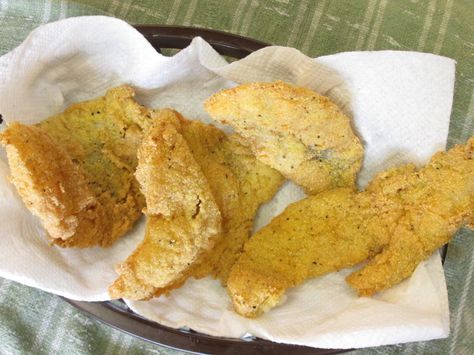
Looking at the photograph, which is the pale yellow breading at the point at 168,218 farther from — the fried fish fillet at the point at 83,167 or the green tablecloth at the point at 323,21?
the green tablecloth at the point at 323,21

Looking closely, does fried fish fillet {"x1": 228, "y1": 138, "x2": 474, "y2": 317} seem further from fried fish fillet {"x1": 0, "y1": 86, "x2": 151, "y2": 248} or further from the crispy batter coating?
fried fish fillet {"x1": 0, "y1": 86, "x2": 151, "y2": 248}

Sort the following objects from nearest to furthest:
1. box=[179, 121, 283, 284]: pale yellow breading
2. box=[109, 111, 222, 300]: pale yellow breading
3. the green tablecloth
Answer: box=[109, 111, 222, 300]: pale yellow breading, box=[179, 121, 283, 284]: pale yellow breading, the green tablecloth

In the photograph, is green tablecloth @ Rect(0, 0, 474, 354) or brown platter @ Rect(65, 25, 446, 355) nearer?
brown platter @ Rect(65, 25, 446, 355)

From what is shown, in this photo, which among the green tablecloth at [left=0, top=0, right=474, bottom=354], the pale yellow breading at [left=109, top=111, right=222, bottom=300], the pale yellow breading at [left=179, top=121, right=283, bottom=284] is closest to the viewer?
the pale yellow breading at [left=109, top=111, right=222, bottom=300]

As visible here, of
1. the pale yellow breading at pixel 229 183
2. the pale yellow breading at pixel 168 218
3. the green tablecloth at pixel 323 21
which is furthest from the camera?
the green tablecloth at pixel 323 21

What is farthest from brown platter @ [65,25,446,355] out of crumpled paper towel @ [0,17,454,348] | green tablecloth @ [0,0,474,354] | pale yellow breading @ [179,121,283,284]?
green tablecloth @ [0,0,474,354]

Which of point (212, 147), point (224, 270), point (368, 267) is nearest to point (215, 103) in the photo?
point (212, 147)

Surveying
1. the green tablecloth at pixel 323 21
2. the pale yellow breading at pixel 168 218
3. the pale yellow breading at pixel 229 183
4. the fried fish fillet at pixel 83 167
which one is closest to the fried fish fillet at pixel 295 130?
the pale yellow breading at pixel 229 183
